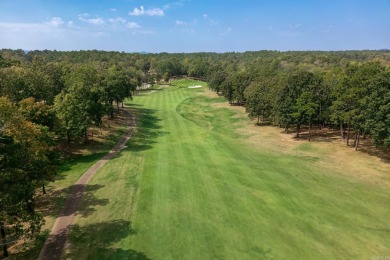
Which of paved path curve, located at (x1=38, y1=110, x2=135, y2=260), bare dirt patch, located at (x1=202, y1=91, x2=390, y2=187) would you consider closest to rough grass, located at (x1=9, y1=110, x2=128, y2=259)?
paved path curve, located at (x1=38, y1=110, x2=135, y2=260)

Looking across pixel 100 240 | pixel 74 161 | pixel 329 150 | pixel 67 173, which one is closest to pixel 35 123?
pixel 67 173

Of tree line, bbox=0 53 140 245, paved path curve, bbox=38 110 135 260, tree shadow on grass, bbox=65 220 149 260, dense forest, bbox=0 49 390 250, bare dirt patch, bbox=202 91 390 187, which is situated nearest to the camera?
tree line, bbox=0 53 140 245

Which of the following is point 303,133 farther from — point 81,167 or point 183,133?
point 81,167

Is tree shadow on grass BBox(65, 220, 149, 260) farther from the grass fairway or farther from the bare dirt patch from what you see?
the bare dirt patch

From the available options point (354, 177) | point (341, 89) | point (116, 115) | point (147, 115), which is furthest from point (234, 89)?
point (354, 177)

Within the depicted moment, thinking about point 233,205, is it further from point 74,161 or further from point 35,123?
point 35,123

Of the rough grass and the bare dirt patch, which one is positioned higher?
the bare dirt patch
